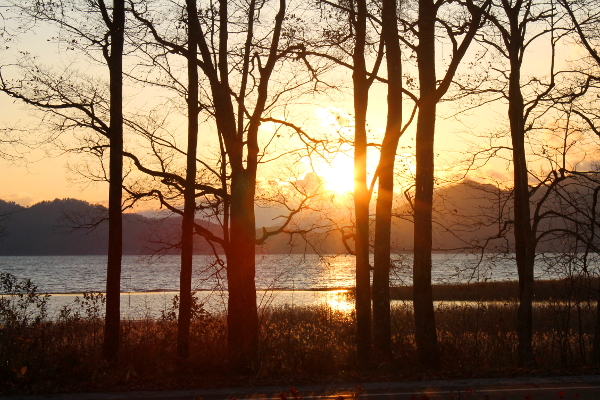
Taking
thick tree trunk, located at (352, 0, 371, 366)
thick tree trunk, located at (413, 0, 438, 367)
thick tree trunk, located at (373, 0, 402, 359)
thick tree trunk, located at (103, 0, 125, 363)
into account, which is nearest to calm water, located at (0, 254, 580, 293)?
thick tree trunk, located at (103, 0, 125, 363)

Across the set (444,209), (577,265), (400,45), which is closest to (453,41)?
(400,45)

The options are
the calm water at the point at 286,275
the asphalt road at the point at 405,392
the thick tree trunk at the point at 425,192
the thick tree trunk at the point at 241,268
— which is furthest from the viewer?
the calm water at the point at 286,275

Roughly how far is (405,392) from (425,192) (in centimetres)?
454

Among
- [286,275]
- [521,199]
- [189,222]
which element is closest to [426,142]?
[521,199]

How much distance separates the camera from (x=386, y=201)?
13562 mm

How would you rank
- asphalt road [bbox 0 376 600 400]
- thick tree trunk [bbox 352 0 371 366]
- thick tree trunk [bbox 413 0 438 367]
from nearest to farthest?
asphalt road [bbox 0 376 600 400] → thick tree trunk [bbox 413 0 438 367] → thick tree trunk [bbox 352 0 371 366]

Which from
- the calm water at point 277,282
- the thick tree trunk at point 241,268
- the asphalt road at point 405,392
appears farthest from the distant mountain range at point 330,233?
the asphalt road at point 405,392

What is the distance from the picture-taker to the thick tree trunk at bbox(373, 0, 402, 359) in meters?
13.2

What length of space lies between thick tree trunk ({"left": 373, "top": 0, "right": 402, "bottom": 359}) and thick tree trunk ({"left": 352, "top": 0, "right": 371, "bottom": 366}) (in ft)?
1.10

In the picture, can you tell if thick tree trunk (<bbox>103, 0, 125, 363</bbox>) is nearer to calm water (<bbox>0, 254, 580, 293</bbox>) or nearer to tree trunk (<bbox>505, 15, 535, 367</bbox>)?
calm water (<bbox>0, 254, 580, 293</bbox>)

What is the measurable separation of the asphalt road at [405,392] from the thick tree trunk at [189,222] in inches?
192

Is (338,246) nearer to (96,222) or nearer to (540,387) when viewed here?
(96,222)

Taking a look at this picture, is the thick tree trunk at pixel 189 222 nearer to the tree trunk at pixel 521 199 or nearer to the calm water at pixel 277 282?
the calm water at pixel 277 282

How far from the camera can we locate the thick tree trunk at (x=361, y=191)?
1301cm
